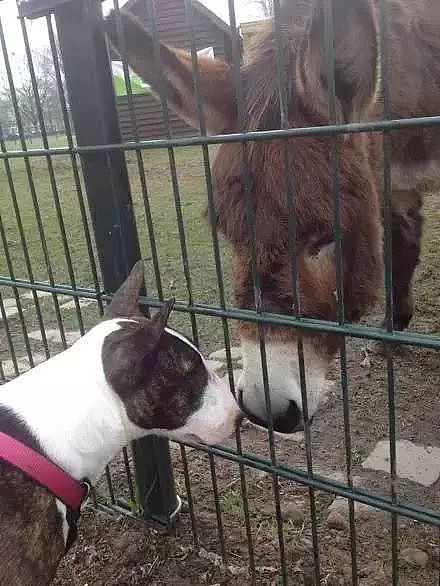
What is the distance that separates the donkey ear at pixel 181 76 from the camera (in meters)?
2.24

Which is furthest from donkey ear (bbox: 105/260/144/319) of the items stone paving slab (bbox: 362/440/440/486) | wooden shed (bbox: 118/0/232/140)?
wooden shed (bbox: 118/0/232/140)

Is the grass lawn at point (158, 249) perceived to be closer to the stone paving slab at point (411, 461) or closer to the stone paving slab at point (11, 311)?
the stone paving slab at point (11, 311)

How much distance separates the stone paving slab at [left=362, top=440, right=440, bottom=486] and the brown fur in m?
0.86

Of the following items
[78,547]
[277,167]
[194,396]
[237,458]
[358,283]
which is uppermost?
[277,167]

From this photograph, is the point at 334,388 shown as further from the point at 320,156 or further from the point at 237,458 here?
the point at 320,156

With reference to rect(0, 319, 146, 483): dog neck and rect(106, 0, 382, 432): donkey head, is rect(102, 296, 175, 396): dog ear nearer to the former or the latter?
rect(0, 319, 146, 483): dog neck

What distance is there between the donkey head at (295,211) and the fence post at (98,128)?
0.11 m

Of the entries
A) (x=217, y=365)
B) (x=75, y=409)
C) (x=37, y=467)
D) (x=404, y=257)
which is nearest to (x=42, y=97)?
(x=217, y=365)

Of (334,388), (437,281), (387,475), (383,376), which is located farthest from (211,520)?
(437,281)

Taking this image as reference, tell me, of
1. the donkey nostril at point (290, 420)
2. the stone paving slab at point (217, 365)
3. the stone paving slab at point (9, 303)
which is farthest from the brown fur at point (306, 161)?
the stone paving slab at point (9, 303)

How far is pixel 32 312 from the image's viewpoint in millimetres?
5367

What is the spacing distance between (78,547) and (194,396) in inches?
43.1

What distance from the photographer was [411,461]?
9.45ft

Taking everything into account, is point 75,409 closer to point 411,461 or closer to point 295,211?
point 295,211
